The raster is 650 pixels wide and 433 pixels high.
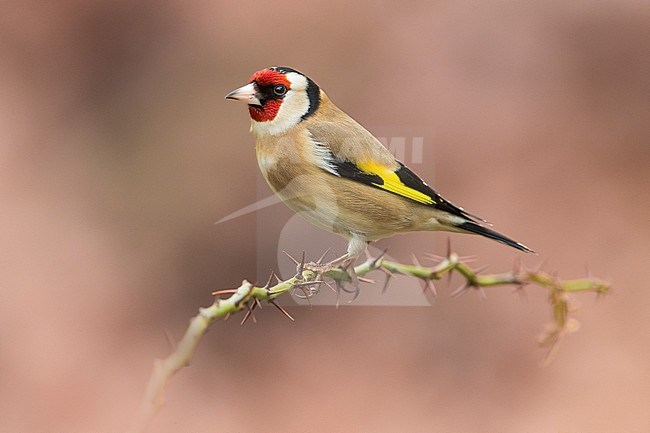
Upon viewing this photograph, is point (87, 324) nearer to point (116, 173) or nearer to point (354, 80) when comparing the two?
point (116, 173)

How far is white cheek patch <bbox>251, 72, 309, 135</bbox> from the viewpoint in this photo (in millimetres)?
1862

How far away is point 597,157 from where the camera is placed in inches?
301

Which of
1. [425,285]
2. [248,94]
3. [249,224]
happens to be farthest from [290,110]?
[249,224]

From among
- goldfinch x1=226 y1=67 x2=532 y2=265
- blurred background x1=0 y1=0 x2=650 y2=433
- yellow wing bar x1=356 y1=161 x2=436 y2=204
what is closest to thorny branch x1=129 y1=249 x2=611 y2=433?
goldfinch x1=226 y1=67 x2=532 y2=265

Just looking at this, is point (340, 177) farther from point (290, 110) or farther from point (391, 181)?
point (290, 110)

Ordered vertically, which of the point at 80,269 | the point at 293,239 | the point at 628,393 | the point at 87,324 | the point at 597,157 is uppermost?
the point at 293,239

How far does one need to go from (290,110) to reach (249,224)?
4.67 metres

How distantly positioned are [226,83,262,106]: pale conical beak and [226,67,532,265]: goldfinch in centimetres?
9

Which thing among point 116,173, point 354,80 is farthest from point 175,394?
point 354,80

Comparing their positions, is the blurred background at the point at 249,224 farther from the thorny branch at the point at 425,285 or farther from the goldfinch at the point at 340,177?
the thorny branch at the point at 425,285

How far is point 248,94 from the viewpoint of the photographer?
1.71 meters

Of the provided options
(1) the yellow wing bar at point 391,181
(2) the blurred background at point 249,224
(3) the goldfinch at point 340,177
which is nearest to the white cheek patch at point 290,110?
(3) the goldfinch at point 340,177

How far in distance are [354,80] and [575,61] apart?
248cm

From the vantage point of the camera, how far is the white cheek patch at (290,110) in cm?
186
